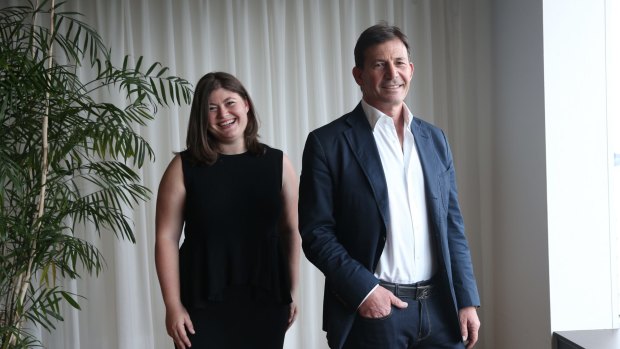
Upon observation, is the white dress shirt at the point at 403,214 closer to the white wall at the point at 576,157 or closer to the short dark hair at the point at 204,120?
the short dark hair at the point at 204,120

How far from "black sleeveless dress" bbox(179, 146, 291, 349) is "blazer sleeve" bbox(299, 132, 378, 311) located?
440 millimetres

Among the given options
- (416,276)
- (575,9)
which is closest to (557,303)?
(575,9)

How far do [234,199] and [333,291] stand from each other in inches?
23.4

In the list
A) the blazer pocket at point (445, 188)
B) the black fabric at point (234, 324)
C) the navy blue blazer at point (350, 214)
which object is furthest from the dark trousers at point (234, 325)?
the blazer pocket at point (445, 188)

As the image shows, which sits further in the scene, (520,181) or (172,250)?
(520,181)

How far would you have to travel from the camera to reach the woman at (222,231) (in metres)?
2.09

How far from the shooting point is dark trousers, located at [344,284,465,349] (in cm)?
164

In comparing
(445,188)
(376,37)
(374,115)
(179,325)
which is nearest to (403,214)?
(445,188)

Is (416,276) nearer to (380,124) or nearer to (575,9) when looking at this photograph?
(380,124)

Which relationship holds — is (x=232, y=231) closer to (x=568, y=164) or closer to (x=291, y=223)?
(x=291, y=223)

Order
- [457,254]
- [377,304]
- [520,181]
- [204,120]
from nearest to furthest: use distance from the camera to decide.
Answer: [377,304] → [457,254] → [204,120] → [520,181]

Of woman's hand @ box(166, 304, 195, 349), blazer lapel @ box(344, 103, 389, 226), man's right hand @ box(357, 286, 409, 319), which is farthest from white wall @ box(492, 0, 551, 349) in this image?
woman's hand @ box(166, 304, 195, 349)

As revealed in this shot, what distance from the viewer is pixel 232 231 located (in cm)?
211

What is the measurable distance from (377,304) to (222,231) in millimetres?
705
